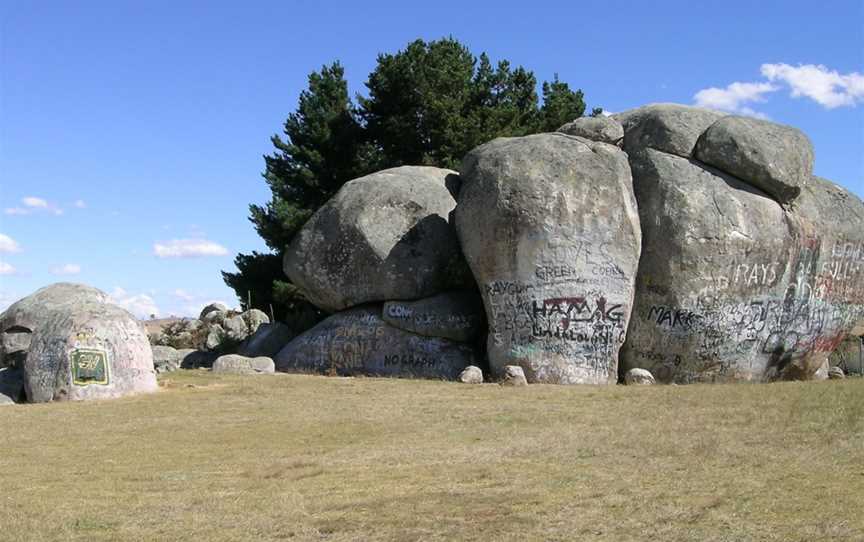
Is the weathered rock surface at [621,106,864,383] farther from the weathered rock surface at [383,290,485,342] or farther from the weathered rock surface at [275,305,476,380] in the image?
the weathered rock surface at [275,305,476,380]

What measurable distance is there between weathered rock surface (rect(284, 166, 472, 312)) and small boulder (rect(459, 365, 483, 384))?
2.82 meters

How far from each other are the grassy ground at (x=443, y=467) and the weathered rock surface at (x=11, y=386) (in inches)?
56.5

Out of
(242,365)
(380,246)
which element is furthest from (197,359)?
(380,246)

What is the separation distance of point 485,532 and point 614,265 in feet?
41.6

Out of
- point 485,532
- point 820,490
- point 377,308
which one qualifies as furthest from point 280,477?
point 377,308

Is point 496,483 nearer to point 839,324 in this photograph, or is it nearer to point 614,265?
point 614,265

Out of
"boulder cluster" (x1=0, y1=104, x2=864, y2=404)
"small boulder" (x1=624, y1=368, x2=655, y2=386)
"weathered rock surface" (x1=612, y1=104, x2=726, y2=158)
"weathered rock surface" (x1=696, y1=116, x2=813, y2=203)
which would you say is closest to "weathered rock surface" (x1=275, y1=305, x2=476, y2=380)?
"boulder cluster" (x1=0, y1=104, x2=864, y2=404)

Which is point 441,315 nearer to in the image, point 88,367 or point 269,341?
point 269,341

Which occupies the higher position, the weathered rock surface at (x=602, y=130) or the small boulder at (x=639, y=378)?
the weathered rock surface at (x=602, y=130)

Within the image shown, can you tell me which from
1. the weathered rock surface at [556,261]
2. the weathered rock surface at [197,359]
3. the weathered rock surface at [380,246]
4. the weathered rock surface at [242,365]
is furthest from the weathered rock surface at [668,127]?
the weathered rock surface at [197,359]

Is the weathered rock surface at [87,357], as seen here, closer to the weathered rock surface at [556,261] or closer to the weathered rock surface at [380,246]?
the weathered rock surface at [380,246]

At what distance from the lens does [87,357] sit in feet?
56.1

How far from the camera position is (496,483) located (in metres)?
9.36

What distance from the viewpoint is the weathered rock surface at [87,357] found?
17.0m
